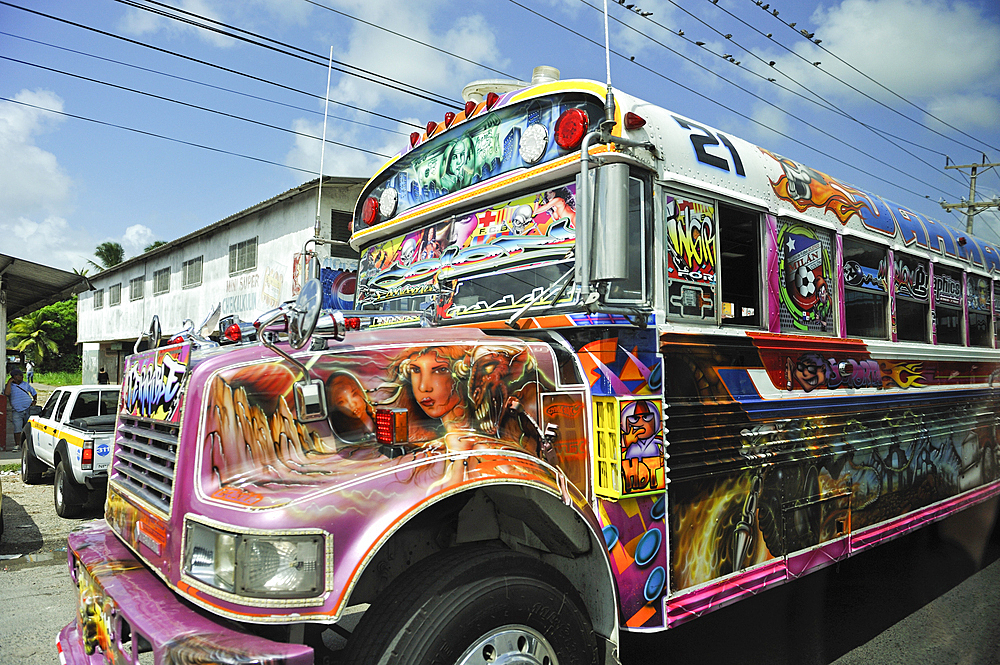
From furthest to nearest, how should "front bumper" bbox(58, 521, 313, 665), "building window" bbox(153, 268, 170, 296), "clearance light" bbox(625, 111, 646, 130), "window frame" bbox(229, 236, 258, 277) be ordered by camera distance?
"building window" bbox(153, 268, 170, 296), "window frame" bbox(229, 236, 258, 277), "clearance light" bbox(625, 111, 646, 130), "front bumper" bbox(58, 521, 313, 665)

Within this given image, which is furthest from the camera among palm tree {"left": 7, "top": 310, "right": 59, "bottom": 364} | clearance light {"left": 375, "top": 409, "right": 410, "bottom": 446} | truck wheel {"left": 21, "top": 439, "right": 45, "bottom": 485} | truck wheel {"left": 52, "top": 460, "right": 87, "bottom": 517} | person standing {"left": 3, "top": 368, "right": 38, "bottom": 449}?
palm tree {"left": 7, "top": 310, "right": 59, "bottom": 364}

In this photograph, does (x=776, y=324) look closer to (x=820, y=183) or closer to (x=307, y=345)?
(x=820, y=183)

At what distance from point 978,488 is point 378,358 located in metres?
5.76

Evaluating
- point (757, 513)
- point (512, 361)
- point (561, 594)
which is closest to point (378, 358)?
point (512, 361)

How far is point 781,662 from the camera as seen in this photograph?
411 centimetres

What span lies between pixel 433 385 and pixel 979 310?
18.9 ft

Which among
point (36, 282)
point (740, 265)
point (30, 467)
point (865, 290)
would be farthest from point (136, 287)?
point (740, 265)

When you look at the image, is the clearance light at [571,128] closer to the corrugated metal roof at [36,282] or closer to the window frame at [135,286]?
the corrugated metal roof at [36,282]

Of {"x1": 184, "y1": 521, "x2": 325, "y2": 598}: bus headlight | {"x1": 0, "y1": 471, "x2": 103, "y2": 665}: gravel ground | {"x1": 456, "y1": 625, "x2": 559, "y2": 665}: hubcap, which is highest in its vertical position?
{"x1": 184, "y1": 521, "x2": 325, "y2": 598}: bus headlight

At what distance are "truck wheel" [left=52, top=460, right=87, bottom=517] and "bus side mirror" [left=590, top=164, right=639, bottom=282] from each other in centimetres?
791

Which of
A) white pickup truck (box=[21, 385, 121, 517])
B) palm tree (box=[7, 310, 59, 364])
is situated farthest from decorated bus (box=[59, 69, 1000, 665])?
palm tree (box=[7, 310, 59, 364])

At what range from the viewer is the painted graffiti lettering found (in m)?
2.67

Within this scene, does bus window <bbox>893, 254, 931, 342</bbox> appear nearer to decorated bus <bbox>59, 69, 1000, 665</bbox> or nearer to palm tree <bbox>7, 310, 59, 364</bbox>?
decorated bus <bbox>59, 69, 1000, 665</bbox>

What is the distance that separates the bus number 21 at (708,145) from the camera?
3441mm
